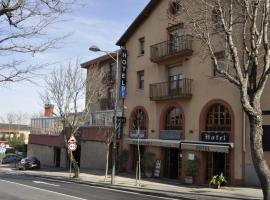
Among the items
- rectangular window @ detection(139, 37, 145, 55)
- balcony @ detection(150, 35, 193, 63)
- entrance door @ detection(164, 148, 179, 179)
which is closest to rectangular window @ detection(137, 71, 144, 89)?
rectangular window @ detection(139, 37, 145, 55)

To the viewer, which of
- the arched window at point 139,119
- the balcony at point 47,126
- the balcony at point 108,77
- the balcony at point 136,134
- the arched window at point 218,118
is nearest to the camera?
the arched window at point 218,118

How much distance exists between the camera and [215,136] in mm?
25844

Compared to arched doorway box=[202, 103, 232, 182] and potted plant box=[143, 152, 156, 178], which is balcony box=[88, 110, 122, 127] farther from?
arched doorway box=[202, 103, 232, 182]

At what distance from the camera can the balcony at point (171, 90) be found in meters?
28.5

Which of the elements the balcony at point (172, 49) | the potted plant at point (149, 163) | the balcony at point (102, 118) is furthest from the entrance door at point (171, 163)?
the balcony at point (102, 118)

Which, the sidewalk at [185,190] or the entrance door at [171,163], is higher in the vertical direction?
the entrance door at [171,163]

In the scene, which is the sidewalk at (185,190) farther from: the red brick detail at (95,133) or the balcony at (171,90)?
the red brick detail at (95,133)

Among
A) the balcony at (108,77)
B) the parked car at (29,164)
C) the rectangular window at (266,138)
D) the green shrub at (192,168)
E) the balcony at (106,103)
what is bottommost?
the parked car at (29,164)

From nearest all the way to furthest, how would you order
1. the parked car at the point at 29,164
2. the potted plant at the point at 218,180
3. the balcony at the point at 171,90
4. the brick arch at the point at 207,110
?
the potted plant at the point at 218,180
the brick arch at the point at 207,110
the balcony at the point at 171,90
the parked car at the point at 29,164

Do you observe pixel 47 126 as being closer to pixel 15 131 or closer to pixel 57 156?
pixel 57 156

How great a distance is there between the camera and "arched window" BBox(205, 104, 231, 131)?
2583 centimetres

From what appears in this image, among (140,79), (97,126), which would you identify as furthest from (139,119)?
(97,126)

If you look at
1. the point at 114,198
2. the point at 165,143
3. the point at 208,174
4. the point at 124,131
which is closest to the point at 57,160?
the point at 124,131

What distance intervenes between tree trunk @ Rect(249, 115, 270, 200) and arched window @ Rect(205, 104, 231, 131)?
10545mm
